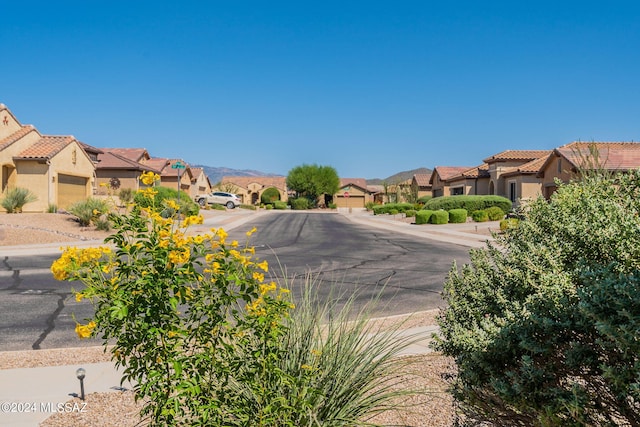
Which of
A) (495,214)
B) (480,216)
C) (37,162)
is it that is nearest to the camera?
(37,162)

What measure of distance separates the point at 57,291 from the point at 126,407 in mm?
7658

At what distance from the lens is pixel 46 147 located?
3080 centimetres

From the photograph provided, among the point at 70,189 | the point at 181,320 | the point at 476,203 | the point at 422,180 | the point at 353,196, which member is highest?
the point at 422,180

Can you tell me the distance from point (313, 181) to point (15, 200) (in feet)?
198

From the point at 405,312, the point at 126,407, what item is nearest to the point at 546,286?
the point at 126,407

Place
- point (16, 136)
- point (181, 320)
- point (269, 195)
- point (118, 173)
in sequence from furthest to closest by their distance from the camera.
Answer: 1. point (269, 195)
2. point (118, 173)
3. point (16, 136)
4. point (181, 320)

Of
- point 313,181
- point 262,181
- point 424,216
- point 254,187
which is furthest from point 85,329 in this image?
point 262,181

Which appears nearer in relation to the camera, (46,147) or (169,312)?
(169,312)

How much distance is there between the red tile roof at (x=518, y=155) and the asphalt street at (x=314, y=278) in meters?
26.7

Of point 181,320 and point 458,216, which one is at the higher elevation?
point 181,320

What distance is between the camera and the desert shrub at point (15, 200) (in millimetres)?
26938

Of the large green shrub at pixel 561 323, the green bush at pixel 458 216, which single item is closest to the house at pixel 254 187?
the green bush at pixel 458 216

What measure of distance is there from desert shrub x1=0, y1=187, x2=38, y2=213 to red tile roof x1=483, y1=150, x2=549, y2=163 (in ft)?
128

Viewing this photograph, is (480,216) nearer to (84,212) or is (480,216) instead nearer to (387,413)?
(84,212)
